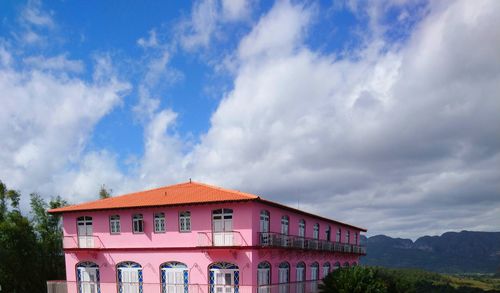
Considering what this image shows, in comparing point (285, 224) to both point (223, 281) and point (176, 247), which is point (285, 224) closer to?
point (223, 281)

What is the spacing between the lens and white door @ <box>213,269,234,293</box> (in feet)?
89.0

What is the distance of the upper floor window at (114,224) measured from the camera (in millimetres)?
30422

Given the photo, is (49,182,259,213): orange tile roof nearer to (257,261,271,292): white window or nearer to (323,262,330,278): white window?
(257,261,271,292): white window

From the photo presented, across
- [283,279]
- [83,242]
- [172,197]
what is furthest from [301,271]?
[83,242]

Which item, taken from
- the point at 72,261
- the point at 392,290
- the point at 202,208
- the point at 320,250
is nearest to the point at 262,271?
the point at 202,208

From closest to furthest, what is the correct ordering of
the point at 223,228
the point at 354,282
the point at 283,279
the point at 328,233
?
the point at 223,228 < the point at 354,282 < the point at 283,279 < the point at 328,233

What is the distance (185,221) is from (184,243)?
1.47 m

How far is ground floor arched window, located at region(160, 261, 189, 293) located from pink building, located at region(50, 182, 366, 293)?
7 cm

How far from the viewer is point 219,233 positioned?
1075 inches

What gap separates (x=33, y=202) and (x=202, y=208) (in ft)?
69.4

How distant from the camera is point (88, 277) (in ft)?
102

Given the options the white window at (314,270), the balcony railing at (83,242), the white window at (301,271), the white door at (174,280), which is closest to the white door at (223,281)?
the white door at (174,280)

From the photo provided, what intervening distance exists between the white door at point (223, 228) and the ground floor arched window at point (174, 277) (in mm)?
3257

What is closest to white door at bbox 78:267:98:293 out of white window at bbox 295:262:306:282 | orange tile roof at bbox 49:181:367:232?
orange tile roof at bbox 49:181:367:232
